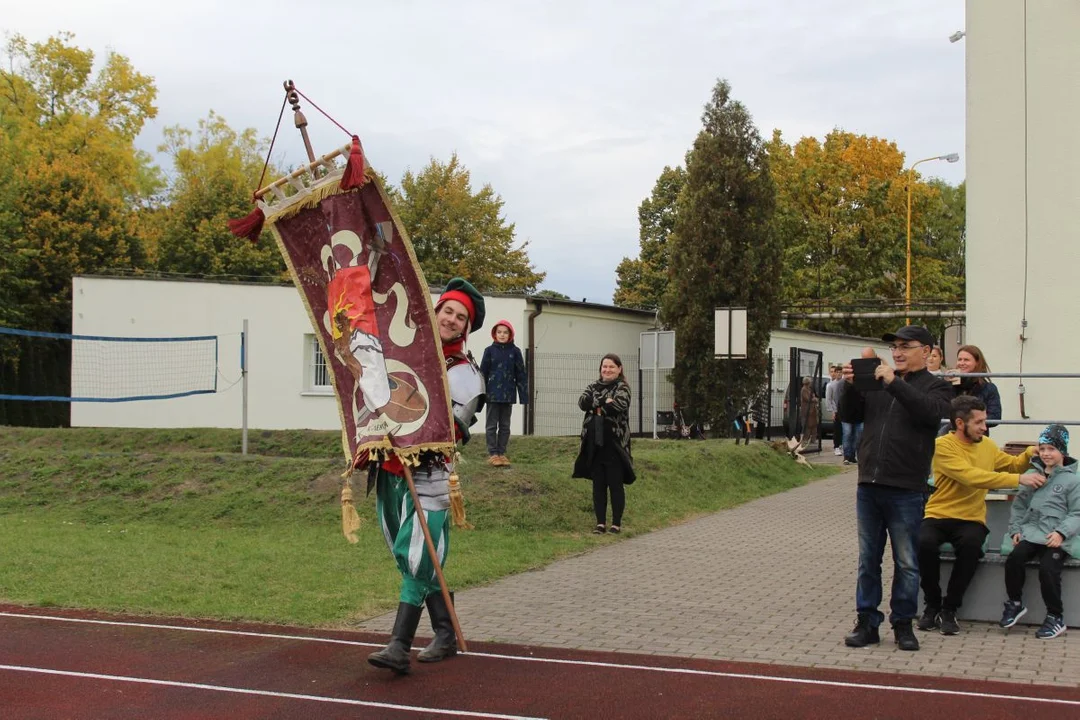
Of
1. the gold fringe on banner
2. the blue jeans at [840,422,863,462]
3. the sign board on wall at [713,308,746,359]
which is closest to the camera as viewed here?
the gold fringe on banner

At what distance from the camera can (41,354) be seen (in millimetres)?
34375

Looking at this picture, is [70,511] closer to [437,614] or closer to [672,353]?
[437,614]

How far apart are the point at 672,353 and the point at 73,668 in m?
16.2

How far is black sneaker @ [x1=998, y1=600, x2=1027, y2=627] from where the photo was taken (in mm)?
7871

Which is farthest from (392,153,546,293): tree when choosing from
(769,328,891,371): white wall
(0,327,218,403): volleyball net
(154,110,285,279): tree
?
(0,327,218,403): volleyball net

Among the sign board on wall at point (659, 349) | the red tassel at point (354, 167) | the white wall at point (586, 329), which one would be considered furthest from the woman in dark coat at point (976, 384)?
the white wall at point (586, 329)

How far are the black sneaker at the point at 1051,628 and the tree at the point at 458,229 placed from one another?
44172mm

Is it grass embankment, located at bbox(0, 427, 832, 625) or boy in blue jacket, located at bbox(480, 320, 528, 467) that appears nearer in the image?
grass embankment, located at bbox(0, 427, 832, 625)

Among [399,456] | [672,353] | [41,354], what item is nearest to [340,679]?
[399,456]

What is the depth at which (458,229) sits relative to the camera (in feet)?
171

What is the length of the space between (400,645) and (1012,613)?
4.29m

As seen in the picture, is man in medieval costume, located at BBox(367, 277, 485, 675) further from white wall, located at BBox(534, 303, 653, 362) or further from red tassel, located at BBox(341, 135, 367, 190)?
white wall, located at BBox(534, 303, 653, 362)

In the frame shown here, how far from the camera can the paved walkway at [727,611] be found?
706 centimetres

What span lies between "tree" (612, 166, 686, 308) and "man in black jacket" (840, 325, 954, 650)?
53181 mm
